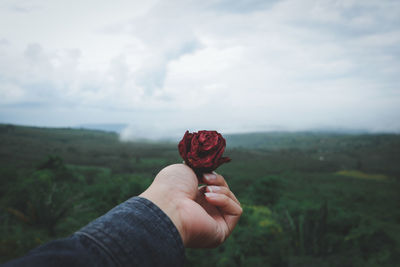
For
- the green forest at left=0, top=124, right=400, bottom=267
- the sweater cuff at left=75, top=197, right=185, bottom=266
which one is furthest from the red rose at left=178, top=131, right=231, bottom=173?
the green forest at left=0, top=124, right=400, bottom=267

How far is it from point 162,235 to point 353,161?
102 metres

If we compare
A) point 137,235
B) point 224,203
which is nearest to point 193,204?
point 224,203

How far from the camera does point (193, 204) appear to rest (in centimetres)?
239

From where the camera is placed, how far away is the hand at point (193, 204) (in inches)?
88.4

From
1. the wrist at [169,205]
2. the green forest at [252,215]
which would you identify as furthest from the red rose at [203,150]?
the green forest at [252,215]

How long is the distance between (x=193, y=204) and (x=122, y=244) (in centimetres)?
93

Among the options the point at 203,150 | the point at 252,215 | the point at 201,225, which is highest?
the point at 203,150

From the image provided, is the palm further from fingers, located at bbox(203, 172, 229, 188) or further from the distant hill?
the distant hill

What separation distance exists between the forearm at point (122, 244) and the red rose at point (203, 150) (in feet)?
2.85

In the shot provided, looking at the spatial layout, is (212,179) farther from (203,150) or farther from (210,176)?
(203,150)

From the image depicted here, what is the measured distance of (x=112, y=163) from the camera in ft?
236

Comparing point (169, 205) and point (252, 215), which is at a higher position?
point (169, 205)

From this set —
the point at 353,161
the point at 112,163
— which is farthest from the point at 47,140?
the point at 353,161

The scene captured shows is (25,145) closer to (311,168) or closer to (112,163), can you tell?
(112,163)
